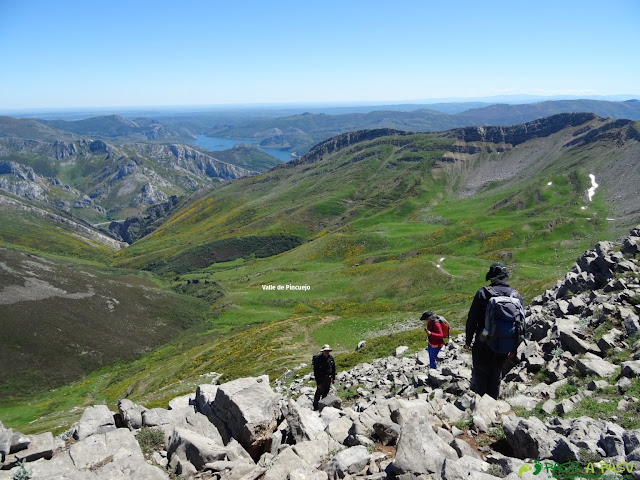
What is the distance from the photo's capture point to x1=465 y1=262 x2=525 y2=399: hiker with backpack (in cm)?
1078

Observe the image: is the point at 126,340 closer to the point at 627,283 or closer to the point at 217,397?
the point at 217,397

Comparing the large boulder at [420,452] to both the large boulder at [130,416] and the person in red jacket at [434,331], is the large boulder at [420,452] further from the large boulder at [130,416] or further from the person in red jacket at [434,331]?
the large boulder at [130,416]

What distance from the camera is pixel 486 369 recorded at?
489 inches

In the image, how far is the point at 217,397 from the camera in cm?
1481

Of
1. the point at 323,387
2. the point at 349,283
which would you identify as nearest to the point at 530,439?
the point at 323,387

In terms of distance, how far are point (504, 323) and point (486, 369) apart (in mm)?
2491

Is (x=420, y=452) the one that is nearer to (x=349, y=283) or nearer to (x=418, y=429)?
(x=418, y=429)

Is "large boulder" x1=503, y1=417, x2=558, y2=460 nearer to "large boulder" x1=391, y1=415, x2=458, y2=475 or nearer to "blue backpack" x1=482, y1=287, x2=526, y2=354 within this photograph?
"large boulder" x1=391, y1=415, x2=458, y2=475

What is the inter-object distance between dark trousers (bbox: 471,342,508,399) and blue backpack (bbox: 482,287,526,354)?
2.05ft

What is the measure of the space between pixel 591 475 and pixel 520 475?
4.05 ft

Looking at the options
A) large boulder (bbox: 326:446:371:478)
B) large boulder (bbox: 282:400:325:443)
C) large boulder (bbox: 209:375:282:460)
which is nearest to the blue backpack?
large boulder (bbox: 326:446:371:478)

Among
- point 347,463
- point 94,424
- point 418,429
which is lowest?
point 94,424

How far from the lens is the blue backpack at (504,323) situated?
10.7m

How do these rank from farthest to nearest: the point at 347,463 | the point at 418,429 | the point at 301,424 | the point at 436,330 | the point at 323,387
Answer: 1. the point at 436,330
2. the point at 323,387
3. the point at 301,424
4. the point at 347,463
5. the point at 418,429
